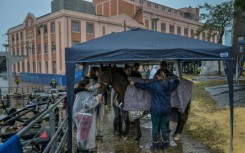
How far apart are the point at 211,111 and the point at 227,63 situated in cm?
552

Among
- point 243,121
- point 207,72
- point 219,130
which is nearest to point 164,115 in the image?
point 219,130

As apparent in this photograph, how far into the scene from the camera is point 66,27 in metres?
35.9

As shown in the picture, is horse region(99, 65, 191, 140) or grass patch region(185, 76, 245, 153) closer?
horse region(99, 65, 191, 140)

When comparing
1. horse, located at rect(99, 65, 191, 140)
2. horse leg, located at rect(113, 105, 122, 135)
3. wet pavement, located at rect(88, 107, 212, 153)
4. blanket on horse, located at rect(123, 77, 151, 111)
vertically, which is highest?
horse, located at rect(99, 65, 191, 140)

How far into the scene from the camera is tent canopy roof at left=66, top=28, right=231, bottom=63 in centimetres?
476

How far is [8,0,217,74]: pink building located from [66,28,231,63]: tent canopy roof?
24784 mm

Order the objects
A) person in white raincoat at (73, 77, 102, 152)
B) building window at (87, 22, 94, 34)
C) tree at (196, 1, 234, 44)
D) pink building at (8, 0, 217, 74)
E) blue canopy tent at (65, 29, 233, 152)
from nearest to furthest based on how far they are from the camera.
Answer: blue canopy tent at (65, 29, 233, 152) → person in white raincoat at (73, 77, 102, 152) → tree at (196, 1, 234, 44) → pink building at (8, 0, 217, 74) → building window at (87, 22, 94, 34)

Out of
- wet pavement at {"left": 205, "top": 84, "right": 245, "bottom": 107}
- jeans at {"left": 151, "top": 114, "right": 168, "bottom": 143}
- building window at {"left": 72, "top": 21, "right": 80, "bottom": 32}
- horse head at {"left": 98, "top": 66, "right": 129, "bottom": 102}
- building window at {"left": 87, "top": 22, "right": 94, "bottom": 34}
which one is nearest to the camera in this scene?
jeans at {"left": 151, "top": 114, "right": 168, "bottom": 143}

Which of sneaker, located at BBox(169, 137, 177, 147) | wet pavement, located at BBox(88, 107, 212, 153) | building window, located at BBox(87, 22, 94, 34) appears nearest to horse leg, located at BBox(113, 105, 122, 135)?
wet pavement, located at BBox(88, 107, 212, 153)

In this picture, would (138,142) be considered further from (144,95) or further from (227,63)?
(227,63)

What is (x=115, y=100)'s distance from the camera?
6.88 metres

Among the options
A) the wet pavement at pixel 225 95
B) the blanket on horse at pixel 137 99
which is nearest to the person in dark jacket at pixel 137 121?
the blanket on horse at pixel 137 99

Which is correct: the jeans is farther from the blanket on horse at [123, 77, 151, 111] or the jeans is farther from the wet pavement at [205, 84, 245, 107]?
the wet pavement at [205, 84, 245, 107]

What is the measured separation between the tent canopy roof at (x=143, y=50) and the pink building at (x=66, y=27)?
81.3ft
